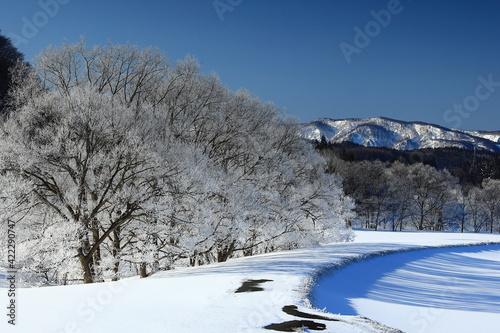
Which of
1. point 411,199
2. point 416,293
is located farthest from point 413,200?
point 416,293

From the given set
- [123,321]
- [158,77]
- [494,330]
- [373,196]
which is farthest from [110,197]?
[373,196]

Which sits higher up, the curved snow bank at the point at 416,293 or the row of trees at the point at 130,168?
the row of trees at the point at 130,168

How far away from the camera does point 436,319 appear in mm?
12961

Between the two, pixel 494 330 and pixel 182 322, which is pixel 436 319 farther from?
pixel 182 322

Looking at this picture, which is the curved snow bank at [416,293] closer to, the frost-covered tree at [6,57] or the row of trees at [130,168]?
the row of trees at [130,168]

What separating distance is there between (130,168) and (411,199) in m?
67.0

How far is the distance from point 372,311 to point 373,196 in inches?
2577

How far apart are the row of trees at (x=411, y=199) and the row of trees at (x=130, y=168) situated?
48548mm

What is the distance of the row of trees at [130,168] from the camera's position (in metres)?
18.1

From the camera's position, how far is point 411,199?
76.4 metres

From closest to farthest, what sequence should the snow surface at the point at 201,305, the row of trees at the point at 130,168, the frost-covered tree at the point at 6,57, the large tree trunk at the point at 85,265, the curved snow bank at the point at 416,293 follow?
1. the snow surface at the point at 201,305
2. the curved snow bank at the point at 416,293
3. the row of trees at the point at 130,168
4. the large tree trunk at the point at 85,265
5. the frost-covered tree at the point at 6,57

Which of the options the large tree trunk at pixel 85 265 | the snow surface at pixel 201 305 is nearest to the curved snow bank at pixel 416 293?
the snow surface at pixel 201 305

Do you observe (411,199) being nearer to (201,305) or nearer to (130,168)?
(130,168)

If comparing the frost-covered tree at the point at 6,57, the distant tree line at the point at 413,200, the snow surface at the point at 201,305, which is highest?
the frost-covered tree at the point at 6,57
